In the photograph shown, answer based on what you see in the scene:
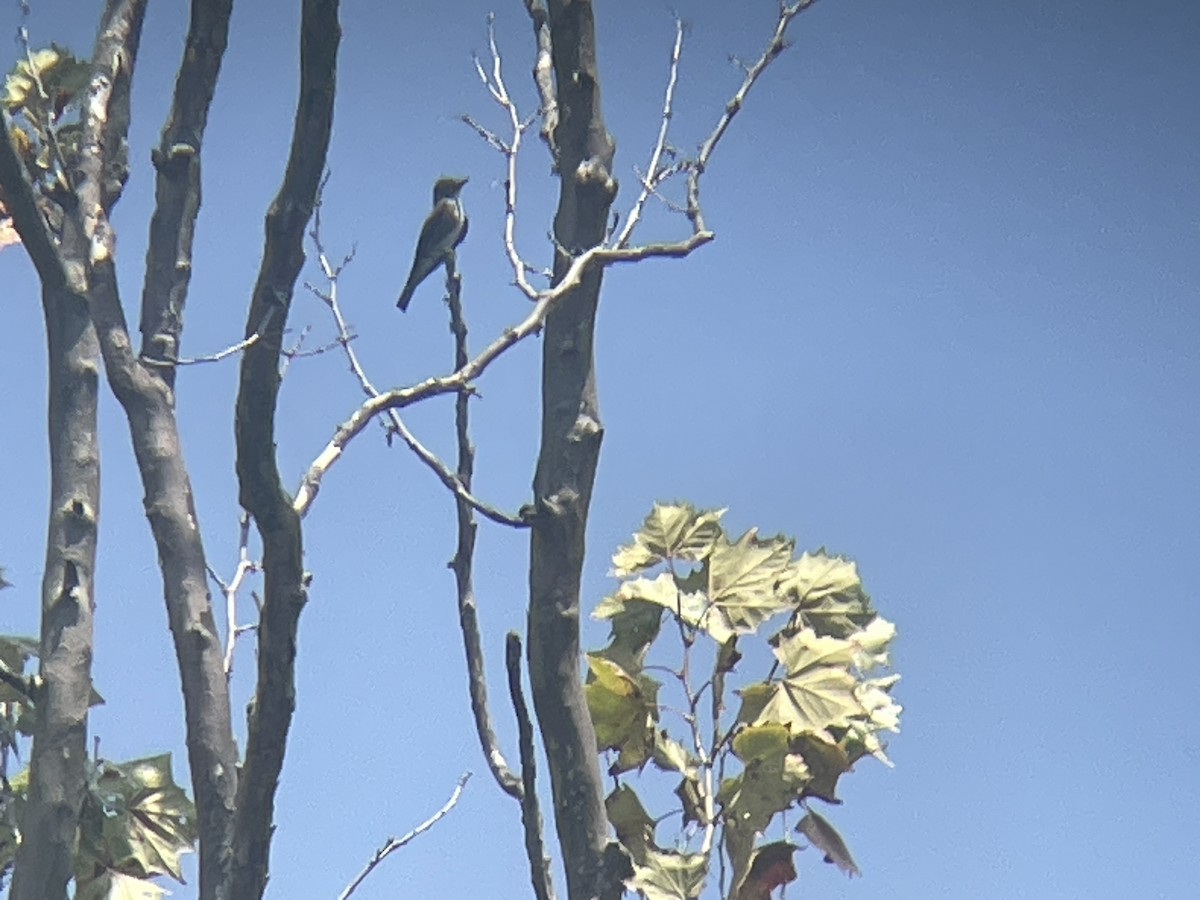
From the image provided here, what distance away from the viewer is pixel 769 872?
226cm

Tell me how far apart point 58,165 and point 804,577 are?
1.63 m

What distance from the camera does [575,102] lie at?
2582 millimetres

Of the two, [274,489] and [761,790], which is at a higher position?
[274,489]

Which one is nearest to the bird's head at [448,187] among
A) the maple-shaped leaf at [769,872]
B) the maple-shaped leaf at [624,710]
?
the maple-shaped leaf at [624,710]

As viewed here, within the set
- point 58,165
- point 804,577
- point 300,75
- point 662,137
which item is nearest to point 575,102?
point 662,137

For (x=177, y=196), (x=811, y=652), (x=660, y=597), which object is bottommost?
(x=811, y=652)

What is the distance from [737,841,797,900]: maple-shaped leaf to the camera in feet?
7.39

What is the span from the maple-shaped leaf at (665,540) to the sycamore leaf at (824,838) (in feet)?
1.61

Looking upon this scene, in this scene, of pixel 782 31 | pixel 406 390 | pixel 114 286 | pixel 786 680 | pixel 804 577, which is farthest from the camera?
pixel 114 286

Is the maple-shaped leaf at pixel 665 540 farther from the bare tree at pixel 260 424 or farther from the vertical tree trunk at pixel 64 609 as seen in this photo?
the vertical tree trunk at pixel 64 609

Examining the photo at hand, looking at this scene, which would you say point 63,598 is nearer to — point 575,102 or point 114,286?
point 114,286

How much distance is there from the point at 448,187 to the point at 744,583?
1.94 meters

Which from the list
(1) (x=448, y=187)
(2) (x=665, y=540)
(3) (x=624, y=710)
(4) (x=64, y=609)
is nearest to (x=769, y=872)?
(3) (x=624, y=710)

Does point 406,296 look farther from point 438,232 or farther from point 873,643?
point 873,643
